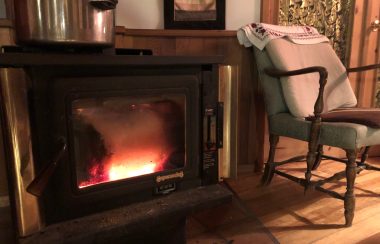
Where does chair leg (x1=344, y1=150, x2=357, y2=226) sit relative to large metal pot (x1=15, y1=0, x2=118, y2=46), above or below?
below

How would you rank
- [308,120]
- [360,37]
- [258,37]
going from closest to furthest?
[308,120] < [258,37] < [360,37]

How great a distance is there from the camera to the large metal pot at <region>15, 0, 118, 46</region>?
75 centimetres

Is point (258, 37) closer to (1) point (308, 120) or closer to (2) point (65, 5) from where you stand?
(1) point (308, 120)

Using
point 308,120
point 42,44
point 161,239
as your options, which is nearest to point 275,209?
point 308,120

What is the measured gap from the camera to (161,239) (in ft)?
3.34

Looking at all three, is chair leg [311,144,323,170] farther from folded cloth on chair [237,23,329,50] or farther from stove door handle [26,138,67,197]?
stove door handle [26,138,67,197]

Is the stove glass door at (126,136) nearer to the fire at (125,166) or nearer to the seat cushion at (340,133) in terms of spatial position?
the fire at (125,166)

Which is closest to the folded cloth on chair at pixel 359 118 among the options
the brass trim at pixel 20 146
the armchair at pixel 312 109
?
the armchair at pixel 312 109

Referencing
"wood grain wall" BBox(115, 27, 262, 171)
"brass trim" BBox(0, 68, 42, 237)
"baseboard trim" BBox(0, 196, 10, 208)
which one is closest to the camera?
"brass trim" BBox(0, 68, 42, 237)

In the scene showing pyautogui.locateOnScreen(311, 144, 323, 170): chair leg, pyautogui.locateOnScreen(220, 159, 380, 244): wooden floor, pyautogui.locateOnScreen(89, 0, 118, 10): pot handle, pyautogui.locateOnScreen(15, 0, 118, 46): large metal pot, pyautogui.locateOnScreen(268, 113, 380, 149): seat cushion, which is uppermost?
pyautogui.locateOnScreen(89, 0, 118, 10): pot handle

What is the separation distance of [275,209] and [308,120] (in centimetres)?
43

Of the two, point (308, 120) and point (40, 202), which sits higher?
point (308, 120)

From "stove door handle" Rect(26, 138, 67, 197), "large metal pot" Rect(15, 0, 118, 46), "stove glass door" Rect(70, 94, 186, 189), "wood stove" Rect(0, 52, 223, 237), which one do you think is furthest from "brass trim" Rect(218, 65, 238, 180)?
"stove door handle" Rect(26, 138, 67, 197)

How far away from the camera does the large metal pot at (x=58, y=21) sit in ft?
2.46
